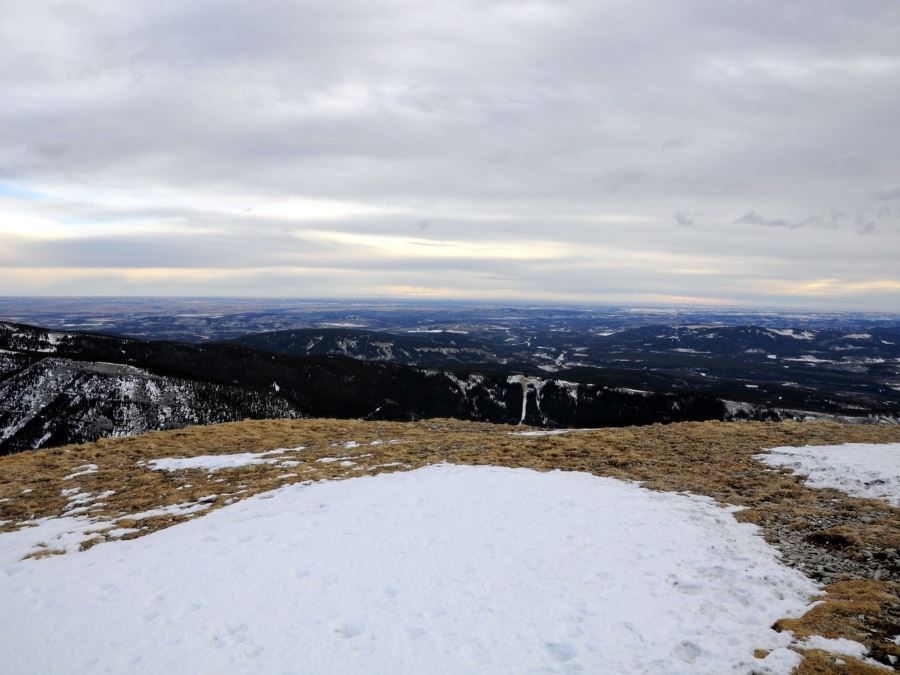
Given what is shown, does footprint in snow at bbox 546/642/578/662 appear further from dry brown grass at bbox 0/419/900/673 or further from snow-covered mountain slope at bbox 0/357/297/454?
snow-covered mountain slope at bbox 0/357/297/454

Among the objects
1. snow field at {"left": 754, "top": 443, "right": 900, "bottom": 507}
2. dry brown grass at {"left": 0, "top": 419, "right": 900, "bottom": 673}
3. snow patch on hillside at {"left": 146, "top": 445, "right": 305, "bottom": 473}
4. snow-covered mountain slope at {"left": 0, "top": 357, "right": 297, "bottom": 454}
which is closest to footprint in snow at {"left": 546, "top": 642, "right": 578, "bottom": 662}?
dry brown grass at {"left": 0, "top": 419, "right": 900, "bottom": 673}

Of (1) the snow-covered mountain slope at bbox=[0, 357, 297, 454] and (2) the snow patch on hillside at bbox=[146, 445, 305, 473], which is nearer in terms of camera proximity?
(2) the snow patch on hillside at bbox=[146, 445, 305, 473]

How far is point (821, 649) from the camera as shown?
800 centimetres

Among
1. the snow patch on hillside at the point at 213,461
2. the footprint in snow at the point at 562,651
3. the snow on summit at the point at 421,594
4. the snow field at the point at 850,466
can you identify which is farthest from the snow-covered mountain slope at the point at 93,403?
the footprint in snow at the point at 562,651

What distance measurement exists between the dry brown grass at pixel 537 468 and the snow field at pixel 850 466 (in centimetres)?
89

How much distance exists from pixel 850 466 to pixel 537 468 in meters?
12.4

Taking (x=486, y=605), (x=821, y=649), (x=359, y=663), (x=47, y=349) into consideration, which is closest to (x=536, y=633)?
(x=486, y=605)

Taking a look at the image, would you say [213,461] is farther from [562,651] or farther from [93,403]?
[93,403]

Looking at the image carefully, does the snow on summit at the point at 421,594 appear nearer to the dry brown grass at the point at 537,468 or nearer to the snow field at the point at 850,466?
the dry brown grass at the point at 537,468

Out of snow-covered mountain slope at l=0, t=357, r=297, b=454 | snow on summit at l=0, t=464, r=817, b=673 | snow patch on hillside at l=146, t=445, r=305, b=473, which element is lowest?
snow-covered mountain slope at l=0, t=357, r=297, b=454

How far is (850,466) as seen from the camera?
1861cm

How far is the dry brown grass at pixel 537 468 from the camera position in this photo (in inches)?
→ 404

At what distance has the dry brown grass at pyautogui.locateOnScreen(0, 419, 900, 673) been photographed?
33.7ft

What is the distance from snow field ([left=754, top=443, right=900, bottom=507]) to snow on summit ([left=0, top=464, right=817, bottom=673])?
5828 mm
